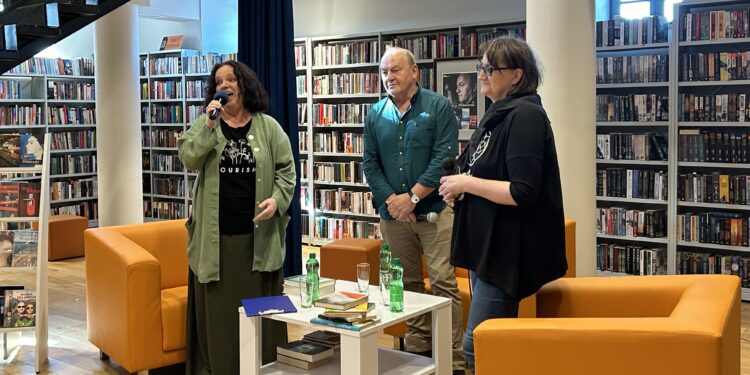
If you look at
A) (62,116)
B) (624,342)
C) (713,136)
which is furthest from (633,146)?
(62,116)

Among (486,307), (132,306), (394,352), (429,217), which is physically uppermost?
(429,217)

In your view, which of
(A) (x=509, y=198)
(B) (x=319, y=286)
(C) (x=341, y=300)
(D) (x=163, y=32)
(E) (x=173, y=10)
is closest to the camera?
(A) (x=509, y=198)

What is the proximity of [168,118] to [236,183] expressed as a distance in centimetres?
721

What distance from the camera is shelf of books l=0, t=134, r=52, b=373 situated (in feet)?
14.6

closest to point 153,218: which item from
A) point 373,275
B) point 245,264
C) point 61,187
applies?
point 61,187

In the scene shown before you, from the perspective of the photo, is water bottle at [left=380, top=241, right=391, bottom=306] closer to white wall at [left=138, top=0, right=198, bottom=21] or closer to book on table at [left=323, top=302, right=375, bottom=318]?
book on table at [left=323, top=302, right=375, bottom=318]

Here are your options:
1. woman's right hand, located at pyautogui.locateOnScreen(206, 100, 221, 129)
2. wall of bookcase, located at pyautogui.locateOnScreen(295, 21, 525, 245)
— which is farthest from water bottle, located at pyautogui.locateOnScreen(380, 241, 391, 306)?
wall of bookcase, located at pyautogui.locateOnScreen(295, 21, 525, 245)

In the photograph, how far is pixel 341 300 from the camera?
323 centimetres

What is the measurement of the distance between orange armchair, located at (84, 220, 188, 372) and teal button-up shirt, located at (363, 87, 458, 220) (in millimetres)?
1211

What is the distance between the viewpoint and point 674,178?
628 cm

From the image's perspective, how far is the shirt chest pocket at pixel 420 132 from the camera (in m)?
3.94

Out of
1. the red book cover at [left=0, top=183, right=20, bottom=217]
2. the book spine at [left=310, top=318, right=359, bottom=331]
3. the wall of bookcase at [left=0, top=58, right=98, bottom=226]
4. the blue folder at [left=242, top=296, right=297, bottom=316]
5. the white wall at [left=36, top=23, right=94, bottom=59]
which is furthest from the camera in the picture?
the white wall at [left=36, top=23, right=94, bottom=59]

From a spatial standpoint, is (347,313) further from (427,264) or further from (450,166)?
(427,264)

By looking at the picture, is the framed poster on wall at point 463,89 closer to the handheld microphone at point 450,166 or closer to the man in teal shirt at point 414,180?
the man in teal shirt at point 414,180
